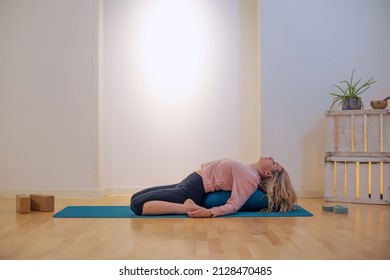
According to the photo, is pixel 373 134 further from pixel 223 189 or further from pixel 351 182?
pixel 223 189

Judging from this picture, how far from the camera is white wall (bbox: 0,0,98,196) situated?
5.59 metres

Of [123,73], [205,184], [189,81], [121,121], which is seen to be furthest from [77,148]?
[205,184]

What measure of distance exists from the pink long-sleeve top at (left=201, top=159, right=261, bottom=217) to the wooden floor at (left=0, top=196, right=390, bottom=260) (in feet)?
0.48

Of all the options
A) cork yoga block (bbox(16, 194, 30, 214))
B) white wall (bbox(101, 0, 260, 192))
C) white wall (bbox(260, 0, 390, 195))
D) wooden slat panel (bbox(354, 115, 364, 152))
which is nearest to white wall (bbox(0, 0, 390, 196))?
white wall (bbox(260, 0, 390, 195))

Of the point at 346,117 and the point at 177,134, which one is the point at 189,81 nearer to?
the point at 177,134

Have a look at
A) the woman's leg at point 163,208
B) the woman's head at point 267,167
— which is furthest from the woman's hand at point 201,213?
the woman's head at point 267,167

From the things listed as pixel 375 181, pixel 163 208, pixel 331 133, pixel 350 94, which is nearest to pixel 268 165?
pixel 163 208

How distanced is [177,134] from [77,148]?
1.11 meters

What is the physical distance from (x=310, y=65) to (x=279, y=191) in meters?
1.96

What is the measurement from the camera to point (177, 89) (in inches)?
235

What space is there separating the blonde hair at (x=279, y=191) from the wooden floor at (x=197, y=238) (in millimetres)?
266

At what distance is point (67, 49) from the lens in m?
5.62

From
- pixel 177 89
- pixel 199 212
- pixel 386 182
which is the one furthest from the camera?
pixel 177 89

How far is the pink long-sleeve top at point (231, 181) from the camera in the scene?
392 cm
